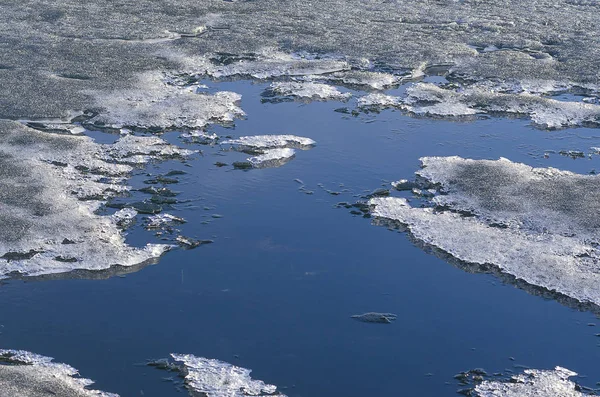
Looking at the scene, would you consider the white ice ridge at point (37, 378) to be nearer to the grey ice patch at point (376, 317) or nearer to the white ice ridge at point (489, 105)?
the grey ice patch at point (376, 317)

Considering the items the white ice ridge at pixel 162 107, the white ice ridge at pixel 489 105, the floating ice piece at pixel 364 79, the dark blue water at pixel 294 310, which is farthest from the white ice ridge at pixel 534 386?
the floating ice piece at pixel 364 79

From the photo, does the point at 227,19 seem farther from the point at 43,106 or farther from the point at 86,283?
the point at 86,283

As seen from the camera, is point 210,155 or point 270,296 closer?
point 270,296

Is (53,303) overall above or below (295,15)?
below

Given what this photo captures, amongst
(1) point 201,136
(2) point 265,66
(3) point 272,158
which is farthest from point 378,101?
(1) point 201,136

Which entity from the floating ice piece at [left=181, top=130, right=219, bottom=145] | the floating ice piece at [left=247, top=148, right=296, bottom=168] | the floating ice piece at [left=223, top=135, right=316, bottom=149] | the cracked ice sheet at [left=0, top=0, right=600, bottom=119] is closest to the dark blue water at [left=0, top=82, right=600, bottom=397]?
the floating ice piece at [left=247, top=148, right=296, bottom=168]

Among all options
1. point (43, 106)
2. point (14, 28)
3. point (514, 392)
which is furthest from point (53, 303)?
point (14, 28)
